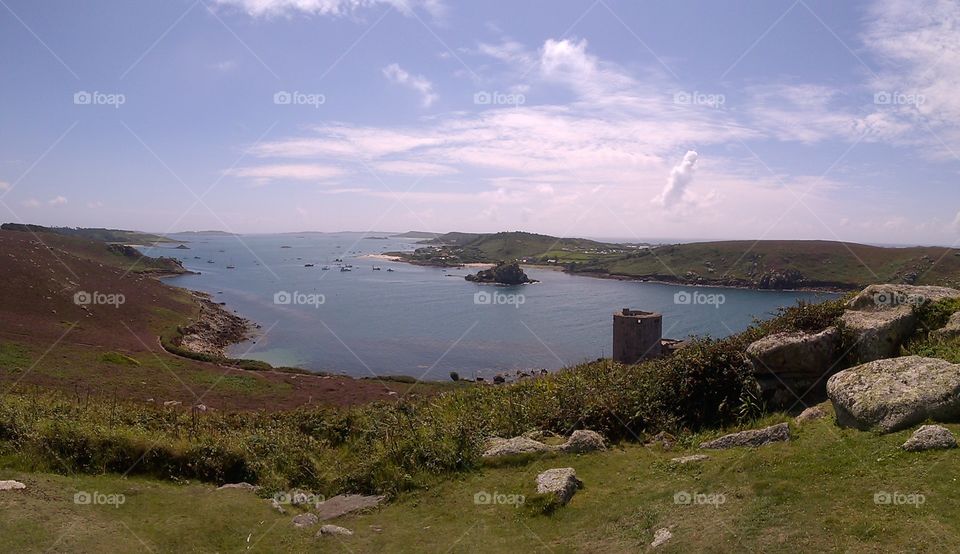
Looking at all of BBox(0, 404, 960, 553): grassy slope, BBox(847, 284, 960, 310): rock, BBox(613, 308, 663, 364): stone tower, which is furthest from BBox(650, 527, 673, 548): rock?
BBox(613, 308, 663, 364): stone tower

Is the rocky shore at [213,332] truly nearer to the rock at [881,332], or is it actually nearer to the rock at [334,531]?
the rock at [334,531]

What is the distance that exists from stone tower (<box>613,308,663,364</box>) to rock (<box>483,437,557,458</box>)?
31040 millimetres

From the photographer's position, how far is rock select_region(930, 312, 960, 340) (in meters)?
10.3

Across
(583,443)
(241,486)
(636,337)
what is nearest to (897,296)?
(583,443)

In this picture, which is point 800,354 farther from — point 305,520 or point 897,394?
point 305,520

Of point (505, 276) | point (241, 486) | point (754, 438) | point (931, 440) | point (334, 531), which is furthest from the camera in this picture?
point (505, 276)

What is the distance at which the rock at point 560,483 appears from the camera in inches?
329

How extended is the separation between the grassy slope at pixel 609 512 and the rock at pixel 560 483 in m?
0.19

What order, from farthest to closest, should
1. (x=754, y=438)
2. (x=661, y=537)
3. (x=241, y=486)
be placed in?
(x=241, y=486) → (x=754, y=438) → (x=661, y=537)

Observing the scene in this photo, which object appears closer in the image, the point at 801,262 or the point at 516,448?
the point at 516,448

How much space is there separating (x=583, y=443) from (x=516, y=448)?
1248 millimetres

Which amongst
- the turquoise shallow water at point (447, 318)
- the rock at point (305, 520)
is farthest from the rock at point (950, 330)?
the turquoise shallow water at point (447, 318)

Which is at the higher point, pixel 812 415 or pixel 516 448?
pixel 812 415

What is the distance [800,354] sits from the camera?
11.5 metres
